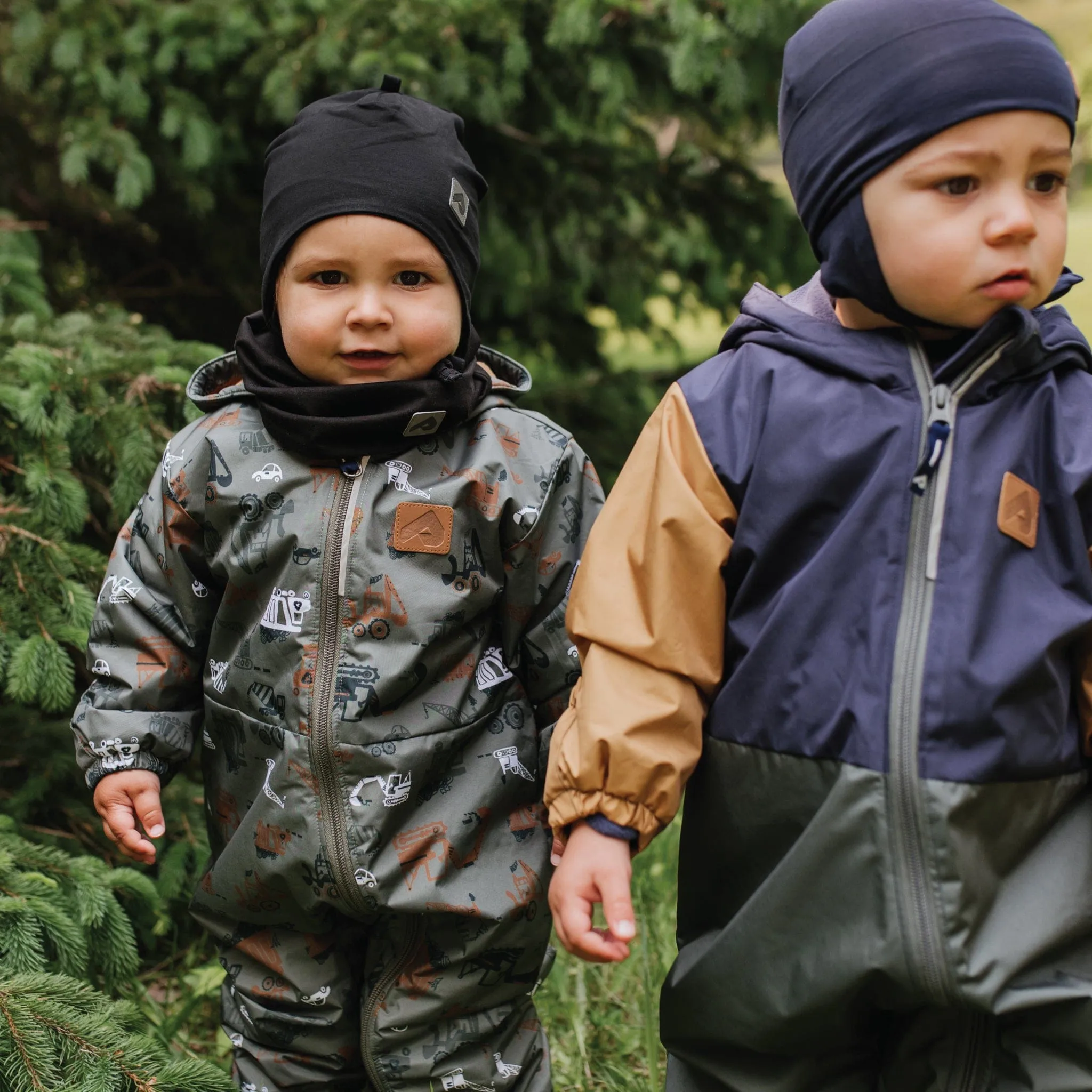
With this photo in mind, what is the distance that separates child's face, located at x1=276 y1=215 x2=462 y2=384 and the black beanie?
0.08 ft

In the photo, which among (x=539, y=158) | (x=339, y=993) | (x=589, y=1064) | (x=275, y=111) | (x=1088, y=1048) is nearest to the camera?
(x=1088, y=1048)

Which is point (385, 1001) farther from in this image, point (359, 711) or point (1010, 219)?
point (1010, 219)

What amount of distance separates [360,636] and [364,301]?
0.55 meters

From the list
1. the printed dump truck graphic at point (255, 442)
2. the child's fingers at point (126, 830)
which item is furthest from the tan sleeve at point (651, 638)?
the child's fingers at point (126, 830)

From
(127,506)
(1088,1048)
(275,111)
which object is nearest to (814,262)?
(275,111)

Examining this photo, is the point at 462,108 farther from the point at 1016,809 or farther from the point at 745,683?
the point at 1016,809

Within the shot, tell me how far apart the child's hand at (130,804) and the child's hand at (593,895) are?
Result: 2.66 feet

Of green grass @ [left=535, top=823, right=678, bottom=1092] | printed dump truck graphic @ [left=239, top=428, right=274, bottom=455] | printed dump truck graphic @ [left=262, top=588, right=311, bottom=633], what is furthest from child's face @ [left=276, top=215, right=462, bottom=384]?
green grass @ [left=535, top=823, right=678, bottom=1092]

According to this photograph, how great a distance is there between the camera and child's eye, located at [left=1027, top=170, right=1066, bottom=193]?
5.57ft

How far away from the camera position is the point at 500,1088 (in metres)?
2.35

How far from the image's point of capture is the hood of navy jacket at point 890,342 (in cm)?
170

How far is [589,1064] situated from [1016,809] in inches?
56.7

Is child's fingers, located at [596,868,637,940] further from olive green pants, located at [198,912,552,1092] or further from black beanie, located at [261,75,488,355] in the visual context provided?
black beanie, located at [261,75,488,355]

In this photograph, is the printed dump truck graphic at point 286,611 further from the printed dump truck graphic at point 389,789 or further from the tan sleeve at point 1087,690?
the tan sleeve at point 1087,690
